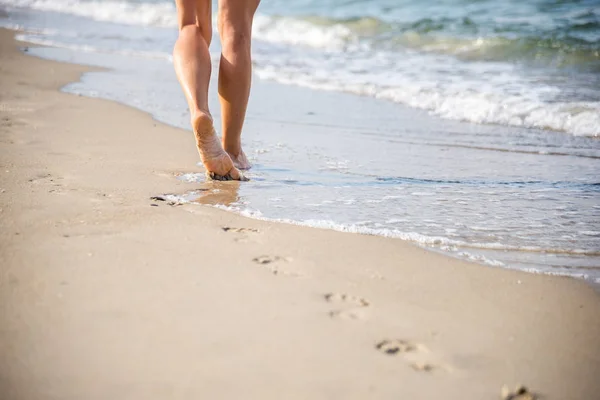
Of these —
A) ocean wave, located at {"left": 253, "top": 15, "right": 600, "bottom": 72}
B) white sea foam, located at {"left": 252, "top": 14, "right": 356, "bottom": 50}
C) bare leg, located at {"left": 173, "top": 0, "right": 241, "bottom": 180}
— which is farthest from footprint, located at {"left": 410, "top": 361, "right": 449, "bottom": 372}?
white sea foam, located at {"left": 252, "top": 14, "right": 356, "bottom": 50}

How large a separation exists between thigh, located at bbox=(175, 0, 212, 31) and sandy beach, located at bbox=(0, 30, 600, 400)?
79 cm

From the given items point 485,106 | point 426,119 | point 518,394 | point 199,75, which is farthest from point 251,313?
point 485,106

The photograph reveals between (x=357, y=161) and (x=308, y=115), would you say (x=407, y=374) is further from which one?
(x=308, y=115)

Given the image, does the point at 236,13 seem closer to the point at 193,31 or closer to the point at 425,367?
the point at 193,31

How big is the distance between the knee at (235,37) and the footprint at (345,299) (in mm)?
1436

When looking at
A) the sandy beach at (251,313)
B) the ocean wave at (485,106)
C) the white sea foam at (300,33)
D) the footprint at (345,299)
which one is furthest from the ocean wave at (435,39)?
the footprint at (345,299)

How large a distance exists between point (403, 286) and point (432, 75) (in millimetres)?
4379

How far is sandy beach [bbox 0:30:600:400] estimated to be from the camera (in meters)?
1.28

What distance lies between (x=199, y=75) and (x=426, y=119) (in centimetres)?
201

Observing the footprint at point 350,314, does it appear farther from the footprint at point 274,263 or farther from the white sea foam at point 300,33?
the white sea foam at point 300,33

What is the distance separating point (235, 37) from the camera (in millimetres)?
2746

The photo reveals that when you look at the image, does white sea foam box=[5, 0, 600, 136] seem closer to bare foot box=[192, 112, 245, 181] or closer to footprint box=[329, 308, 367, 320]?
bare foot box=[192, 112, 245, 181]

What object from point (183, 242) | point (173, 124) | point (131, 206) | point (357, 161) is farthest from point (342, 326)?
point (173, 124)

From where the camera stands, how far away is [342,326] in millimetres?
1479
